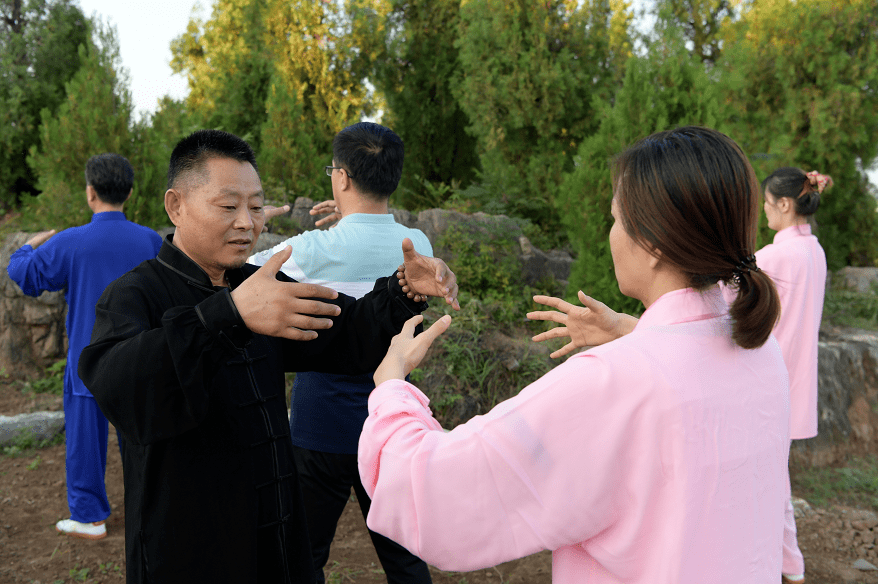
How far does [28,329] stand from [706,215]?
26.2ft

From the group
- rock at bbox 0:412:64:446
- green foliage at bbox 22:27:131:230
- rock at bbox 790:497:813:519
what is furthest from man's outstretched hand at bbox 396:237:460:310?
green foliage at bbox 22:27:131:230

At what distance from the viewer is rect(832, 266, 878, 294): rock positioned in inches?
368

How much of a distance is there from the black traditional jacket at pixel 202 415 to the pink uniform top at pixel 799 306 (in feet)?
10.1

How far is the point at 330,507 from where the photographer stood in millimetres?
2748

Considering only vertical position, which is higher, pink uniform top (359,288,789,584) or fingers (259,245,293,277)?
fingers (259,245,293,277)

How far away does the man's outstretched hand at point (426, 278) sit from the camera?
2.07m

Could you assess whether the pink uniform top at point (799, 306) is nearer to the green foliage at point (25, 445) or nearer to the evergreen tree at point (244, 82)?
the green foliage at point (25, 445)

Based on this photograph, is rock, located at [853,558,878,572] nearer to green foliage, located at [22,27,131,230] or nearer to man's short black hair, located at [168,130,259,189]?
man's short black hair, located at [168,130,259,189]

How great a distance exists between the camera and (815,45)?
8336 mm

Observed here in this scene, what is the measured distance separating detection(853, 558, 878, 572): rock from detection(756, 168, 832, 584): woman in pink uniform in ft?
2.92

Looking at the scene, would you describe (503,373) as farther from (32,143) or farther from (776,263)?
(32,143)

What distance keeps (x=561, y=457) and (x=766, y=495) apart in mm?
458

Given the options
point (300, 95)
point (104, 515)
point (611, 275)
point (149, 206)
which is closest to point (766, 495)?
point (104, 515)

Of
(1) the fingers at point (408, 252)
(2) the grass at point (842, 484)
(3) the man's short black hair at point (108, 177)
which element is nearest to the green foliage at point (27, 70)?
(3) the man's short black hair at point (108, 177)
